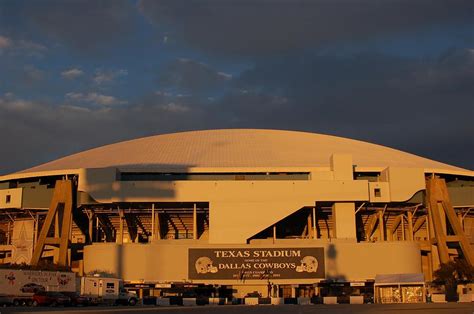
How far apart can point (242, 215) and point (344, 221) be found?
11.7 metres

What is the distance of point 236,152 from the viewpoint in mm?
83312

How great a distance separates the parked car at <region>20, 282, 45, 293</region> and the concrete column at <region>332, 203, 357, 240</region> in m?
35.9

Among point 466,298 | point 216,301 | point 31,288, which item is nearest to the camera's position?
point 31,288

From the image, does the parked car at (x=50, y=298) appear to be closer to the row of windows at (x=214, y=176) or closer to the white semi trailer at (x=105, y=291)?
the white semi trailer at (x=105, y=291)

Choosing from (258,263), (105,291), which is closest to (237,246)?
(258,263)

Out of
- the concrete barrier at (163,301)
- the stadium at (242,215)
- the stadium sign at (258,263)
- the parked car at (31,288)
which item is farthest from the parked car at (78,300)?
the stadium sign at (258,263)

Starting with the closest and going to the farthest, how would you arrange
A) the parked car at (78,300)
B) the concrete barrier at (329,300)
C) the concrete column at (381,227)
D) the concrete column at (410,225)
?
1. the parked car at (78,300)
2. the concrete barrier at (329,300)
3. the concrete column at (381,227)
4. the concrete column at (410,225)

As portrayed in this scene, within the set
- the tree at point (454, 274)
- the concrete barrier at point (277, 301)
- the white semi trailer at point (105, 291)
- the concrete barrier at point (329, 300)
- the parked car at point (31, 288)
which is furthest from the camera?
the tree at point (454, 274)

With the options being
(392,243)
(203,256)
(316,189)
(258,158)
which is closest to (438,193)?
(392,243)

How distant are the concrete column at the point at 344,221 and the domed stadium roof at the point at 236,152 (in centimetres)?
638

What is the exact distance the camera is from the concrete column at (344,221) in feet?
243

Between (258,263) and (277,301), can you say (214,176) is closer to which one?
(258,263)

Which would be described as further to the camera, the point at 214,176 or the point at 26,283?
the point at 214,176

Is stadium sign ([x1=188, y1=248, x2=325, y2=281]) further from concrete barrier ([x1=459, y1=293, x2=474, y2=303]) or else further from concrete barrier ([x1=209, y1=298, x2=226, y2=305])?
concrete barrier ([x1=459, y1=293, x2=474, y2=303])
